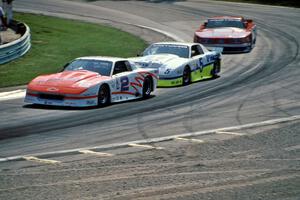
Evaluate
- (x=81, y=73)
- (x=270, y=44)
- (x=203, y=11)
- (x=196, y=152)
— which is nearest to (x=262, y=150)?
(x=196, y=152)

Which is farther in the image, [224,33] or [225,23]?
[225,23]

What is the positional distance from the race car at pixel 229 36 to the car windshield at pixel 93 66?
1230 centimetres

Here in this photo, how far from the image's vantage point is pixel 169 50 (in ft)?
81.4

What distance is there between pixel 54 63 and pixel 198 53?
5.22m

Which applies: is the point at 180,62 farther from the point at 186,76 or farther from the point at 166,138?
the point at 166,138

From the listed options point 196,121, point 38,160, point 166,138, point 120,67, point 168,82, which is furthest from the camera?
point 168,82

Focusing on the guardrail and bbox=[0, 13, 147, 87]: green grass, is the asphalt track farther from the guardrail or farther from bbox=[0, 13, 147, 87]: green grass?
the guardrail

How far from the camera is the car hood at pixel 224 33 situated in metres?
32.0

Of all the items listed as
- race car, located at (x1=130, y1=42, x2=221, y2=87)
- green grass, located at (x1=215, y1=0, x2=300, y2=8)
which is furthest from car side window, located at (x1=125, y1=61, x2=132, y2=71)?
green grass, located at (x1=215, y1=0, x2=300, y2=8)

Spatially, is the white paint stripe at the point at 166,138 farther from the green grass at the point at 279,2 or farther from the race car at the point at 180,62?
the green grass at the point at 279,2

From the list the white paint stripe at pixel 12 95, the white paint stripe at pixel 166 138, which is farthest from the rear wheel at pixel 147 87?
the white paint stripe at pixel 166 138

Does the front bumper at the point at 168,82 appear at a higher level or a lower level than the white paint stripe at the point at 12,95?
lower

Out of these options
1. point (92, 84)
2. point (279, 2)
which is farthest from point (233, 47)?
point (279, 2)

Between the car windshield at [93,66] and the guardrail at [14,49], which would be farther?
the guardrail at [14,49]
